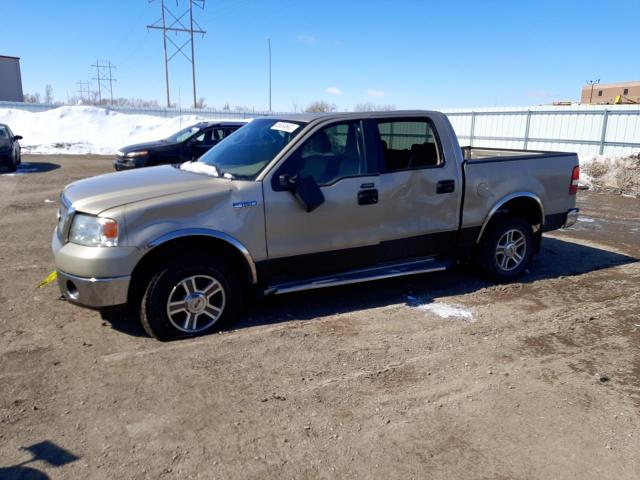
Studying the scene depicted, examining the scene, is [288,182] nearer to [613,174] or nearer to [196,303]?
[196,303]

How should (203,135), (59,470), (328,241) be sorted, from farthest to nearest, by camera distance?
(203,135), (328,241), (59,470)

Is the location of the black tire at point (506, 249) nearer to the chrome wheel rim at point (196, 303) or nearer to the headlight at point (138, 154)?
the chrome wheel rim at point (196, 303)

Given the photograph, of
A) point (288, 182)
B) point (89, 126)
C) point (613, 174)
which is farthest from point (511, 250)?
point (89, 126)

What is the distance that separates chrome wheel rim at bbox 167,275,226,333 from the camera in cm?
430

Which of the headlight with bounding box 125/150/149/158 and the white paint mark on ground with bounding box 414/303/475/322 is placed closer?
the white paint mark on ground with bounding box 414/303/475/322

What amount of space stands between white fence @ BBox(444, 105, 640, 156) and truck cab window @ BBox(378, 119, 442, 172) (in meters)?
15.9

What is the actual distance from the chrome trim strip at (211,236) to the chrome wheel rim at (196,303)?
0.32 metres

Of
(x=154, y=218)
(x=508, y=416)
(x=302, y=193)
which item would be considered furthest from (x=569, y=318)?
(x=154, y=218)

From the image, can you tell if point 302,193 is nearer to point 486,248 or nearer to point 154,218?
point 154,218

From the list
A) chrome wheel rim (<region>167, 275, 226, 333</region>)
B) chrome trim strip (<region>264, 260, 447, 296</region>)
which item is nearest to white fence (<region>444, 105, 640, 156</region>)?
chrome trim strip (<region>264, 260, 447, 296</region>)

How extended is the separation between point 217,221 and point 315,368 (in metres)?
1.47

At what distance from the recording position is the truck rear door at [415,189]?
514cm

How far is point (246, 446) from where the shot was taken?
302 centimetres

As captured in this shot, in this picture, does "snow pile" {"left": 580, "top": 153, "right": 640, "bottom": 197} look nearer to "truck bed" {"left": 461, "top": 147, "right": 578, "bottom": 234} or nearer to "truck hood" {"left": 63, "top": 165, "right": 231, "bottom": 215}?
"truck bed" {"left": 461, "top": 147, "right": 578, "bottom": 234}
